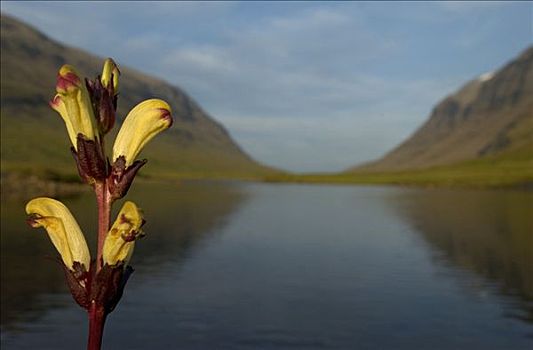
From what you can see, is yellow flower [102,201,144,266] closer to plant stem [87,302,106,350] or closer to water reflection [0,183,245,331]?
plant stem [87,302,106,350]

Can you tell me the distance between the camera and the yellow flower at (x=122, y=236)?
4273 mm

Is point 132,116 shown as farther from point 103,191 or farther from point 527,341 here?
point 527,341

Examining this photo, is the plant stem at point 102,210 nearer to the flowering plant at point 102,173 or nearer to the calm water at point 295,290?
the flowering plant at point 102,173

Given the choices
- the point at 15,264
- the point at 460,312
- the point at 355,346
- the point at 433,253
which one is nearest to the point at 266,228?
the point at 433,253

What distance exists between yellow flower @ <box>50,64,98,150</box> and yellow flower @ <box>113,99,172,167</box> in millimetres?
290

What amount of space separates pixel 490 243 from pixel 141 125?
59695 millimetres

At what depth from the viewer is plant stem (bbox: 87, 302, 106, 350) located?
4.15m

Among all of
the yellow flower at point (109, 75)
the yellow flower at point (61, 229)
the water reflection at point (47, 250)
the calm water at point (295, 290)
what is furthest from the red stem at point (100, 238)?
the calm water at point (295, 290)

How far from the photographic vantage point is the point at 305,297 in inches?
1396

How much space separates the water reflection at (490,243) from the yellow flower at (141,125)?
104ft

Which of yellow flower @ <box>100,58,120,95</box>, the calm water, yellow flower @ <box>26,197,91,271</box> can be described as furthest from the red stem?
the calm water

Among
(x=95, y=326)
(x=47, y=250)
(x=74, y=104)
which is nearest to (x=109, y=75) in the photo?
(x=74, y=104)

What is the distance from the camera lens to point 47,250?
52000 millimetres

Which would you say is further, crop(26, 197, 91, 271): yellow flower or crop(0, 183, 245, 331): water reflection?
crop(0, 183, 245, 331): water reflection
